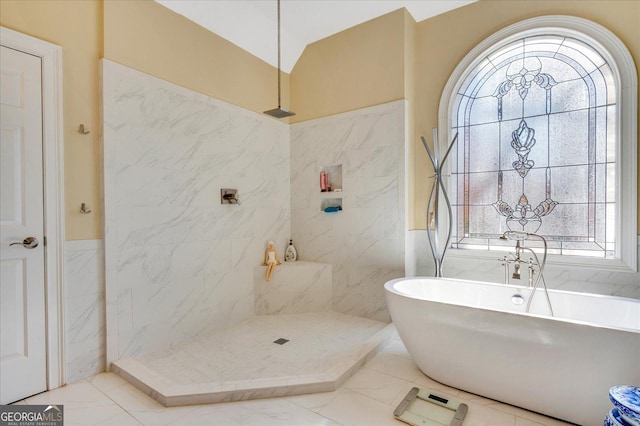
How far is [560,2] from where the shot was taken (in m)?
2.48

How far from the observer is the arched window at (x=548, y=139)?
90.9 inches

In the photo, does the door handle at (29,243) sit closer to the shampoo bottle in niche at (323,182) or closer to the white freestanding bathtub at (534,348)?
the white freestanding bathtub at (534,348)

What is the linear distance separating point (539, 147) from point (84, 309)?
373 centimetres

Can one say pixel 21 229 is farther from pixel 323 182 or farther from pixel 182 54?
pixel 323 182

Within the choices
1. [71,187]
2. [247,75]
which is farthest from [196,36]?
[71,187]

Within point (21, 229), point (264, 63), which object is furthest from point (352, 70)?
point (21, 229)

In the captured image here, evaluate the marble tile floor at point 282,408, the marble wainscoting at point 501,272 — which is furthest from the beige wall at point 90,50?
the marble wainscoting at point 501,272

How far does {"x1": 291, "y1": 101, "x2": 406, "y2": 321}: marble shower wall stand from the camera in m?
3.03

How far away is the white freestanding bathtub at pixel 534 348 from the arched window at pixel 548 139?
63cm

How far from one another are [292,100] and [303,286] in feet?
7.31

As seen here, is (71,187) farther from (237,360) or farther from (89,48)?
(237,360)

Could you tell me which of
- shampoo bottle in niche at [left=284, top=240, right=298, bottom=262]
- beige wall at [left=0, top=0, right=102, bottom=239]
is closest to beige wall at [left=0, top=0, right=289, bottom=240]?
beige wall at [left=0, top=0, right=102, bottom=239]

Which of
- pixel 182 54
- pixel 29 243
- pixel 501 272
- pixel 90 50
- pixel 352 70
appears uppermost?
pixel 352 70

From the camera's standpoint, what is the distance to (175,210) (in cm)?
257
